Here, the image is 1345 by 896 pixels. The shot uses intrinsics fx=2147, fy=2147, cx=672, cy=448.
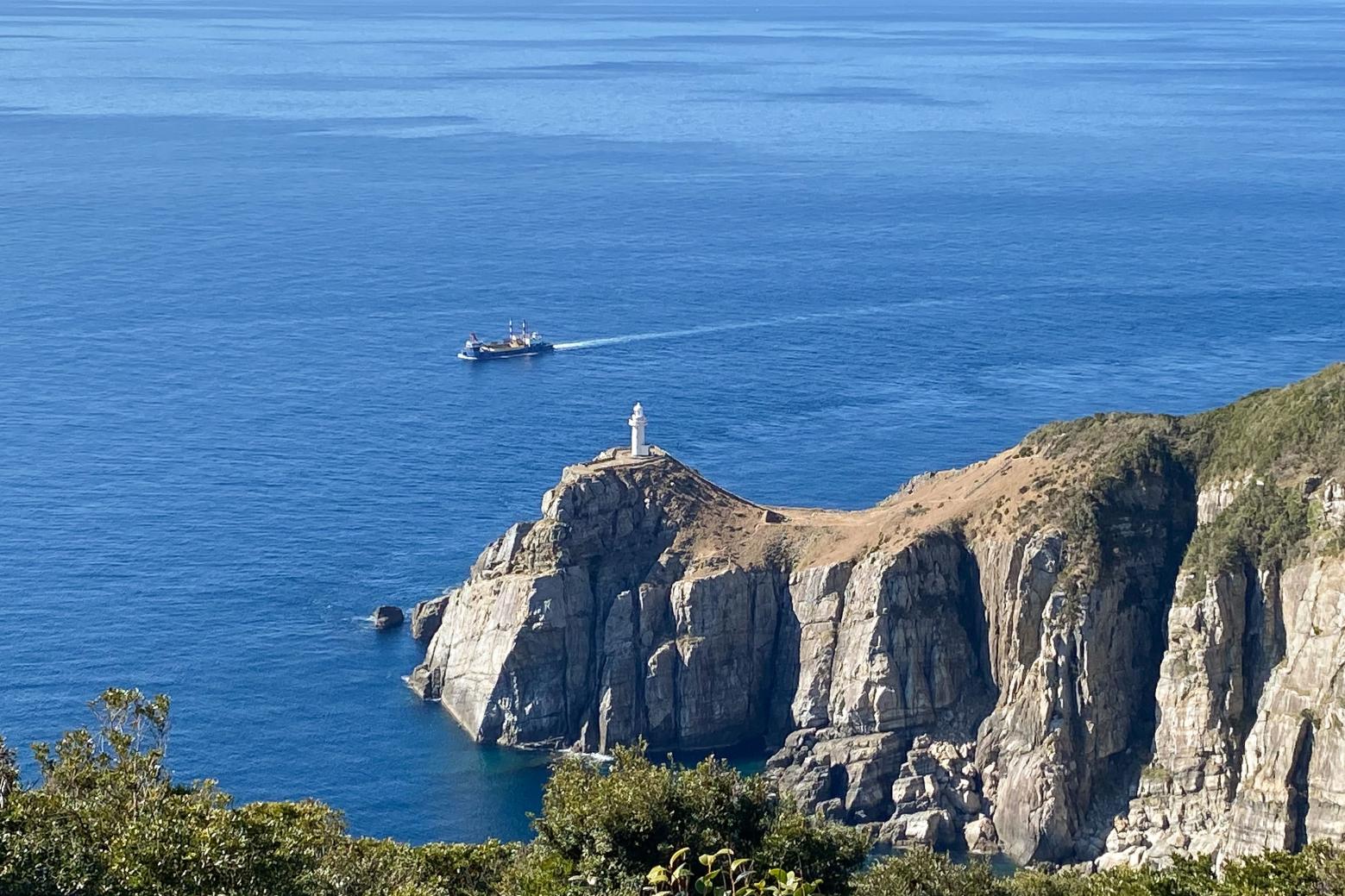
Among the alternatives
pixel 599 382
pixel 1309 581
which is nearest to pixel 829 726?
pixel 1309 581

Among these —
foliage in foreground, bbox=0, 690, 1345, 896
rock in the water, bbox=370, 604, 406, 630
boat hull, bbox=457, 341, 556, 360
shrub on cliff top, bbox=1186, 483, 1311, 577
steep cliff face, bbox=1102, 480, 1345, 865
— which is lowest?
foliage in foreground, bbox=0, 690, 1345, 896

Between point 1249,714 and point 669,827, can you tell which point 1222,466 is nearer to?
point 1249,714

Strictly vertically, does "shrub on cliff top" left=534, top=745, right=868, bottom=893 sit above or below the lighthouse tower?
below

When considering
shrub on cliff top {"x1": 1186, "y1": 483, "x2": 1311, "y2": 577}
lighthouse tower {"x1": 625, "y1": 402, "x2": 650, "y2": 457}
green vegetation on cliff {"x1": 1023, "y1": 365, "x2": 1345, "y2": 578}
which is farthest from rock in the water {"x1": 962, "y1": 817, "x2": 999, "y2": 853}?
lighthouse tower {"x1": 625, "y1": 402, "x2": 650, "y2": 457}

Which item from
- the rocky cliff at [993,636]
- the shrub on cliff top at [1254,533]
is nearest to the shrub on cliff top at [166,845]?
the rocky cliff at [993,636]

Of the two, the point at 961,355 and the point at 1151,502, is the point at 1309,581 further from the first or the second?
the point at 961,355

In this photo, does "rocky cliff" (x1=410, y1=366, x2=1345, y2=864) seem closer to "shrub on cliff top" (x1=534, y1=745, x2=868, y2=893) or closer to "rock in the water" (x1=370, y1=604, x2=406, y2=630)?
"rock in the water" (x1=370, y1=604, x2=406, y2=630)

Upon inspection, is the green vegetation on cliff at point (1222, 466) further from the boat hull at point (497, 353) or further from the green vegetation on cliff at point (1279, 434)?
the boat hull at point (497, 353)
